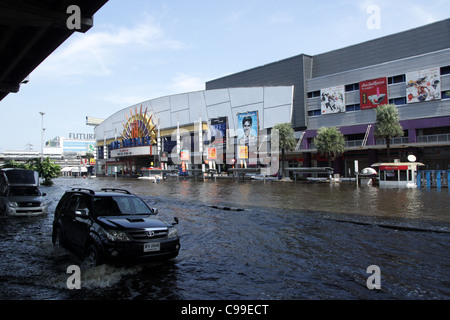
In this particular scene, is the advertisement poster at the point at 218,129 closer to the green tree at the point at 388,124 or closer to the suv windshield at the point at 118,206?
the green tree at the point at 388,124

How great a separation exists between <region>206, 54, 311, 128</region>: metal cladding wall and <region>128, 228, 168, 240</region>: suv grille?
50.1 m

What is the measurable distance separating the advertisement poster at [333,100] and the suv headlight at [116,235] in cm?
4842

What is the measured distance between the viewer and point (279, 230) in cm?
1046

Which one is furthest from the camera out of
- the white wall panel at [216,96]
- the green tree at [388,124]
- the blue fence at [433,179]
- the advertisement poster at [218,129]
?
the white wall panel at [216,96]

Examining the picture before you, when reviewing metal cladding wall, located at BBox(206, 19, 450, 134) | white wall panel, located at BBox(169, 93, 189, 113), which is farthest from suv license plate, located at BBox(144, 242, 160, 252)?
white wall panel, located at BBox(169, 93, 189, 113)

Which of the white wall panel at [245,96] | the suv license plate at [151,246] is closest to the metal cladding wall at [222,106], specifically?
the white wall panel at [245,96]

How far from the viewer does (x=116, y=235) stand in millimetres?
5941

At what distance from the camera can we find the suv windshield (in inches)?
275

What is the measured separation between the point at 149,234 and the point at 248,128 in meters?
53.8

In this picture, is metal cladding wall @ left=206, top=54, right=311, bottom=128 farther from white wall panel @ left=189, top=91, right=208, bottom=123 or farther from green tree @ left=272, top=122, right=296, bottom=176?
white wall panel @ left=189, top=91, right=208, bottom=123

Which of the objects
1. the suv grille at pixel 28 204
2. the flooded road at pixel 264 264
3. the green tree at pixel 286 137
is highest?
the green tree at pixel 286 137

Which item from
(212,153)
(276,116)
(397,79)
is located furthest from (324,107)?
(212,153)

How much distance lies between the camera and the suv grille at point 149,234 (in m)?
6.02

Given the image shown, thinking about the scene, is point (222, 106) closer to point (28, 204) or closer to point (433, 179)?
point (433, 179)
